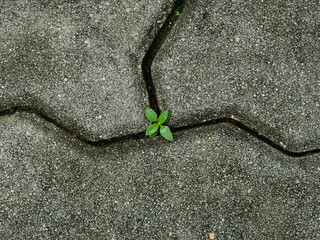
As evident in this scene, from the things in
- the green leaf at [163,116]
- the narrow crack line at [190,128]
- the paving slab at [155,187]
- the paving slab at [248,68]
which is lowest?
the paving slab at [155,187]

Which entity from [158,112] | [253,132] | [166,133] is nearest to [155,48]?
[158,112]

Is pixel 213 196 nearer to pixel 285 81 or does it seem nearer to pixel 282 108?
pixel 282 108

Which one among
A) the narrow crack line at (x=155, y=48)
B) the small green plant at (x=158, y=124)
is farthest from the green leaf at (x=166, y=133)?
the narrow crack line at (x=155, y=48)

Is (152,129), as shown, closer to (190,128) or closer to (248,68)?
(190,128)

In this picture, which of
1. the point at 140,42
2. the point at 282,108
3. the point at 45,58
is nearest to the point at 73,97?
the point at 45,58

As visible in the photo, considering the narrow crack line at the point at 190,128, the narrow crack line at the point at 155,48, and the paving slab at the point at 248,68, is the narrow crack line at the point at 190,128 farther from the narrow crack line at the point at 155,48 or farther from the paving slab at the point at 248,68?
the narrow crack line at the point at 155,48

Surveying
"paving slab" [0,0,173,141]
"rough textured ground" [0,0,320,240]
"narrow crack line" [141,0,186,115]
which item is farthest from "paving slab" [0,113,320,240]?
"narrow crack line" [141,0,186,115]
